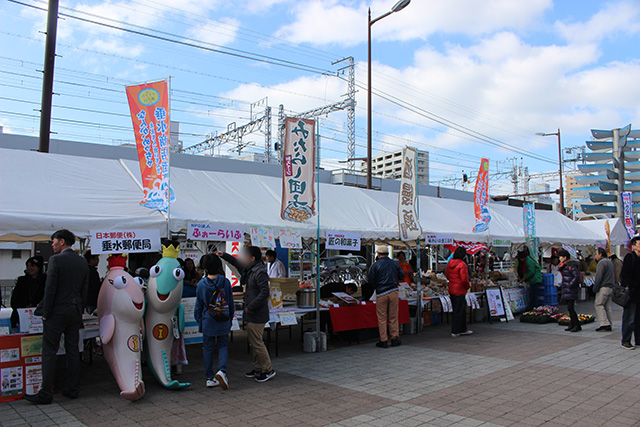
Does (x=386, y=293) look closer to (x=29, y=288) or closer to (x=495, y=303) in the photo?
(x=495, y=303)

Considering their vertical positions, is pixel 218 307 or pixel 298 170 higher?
pixel 298 170

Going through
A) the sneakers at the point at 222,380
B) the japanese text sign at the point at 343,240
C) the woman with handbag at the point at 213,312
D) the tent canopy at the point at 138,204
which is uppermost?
the tent canopy at the point at 138,204

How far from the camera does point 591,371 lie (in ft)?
22.1

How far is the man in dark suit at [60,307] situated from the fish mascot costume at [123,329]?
31 centimetres

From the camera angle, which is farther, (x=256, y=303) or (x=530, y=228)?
(x=530, y=228)

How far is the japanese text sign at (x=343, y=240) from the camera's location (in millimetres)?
8555

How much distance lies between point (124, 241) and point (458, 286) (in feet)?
22.0


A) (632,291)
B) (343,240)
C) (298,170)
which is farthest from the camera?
(343,240)

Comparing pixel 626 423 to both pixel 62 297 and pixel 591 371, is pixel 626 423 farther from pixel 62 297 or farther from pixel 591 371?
pixel 62 297

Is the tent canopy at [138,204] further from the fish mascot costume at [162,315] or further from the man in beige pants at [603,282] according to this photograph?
the man in beige pants at [603,282]

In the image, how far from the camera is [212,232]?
7.21 m

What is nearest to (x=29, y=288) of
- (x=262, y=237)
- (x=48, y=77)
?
(x=262, y=237)

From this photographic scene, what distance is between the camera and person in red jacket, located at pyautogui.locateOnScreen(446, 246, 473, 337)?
9.75 m

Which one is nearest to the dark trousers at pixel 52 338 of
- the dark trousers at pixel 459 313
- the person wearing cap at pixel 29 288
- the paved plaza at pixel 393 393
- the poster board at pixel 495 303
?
the paved plaza at pixel 393 393
